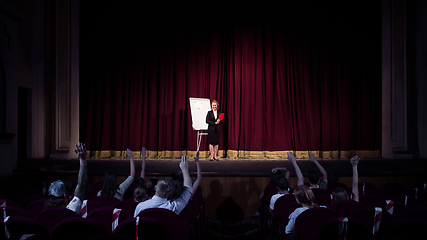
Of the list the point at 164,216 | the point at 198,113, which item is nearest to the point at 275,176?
the point at 164,216

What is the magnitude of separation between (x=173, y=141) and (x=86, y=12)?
14.6 feet

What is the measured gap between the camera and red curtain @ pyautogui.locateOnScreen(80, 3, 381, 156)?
26.2 feet

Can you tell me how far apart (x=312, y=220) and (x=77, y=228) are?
148cm

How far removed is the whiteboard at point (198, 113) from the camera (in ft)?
23.4

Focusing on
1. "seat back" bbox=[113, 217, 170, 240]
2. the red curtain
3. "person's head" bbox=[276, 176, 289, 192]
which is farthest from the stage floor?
"seat back" bbox=[113, 217, 170, 240]

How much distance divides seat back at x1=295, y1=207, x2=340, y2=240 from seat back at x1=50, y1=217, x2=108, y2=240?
1277mm

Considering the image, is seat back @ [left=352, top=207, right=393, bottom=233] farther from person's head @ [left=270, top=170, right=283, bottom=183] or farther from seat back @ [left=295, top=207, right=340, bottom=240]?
person's head @ [left=270, top=170, right=283, bottom=183]

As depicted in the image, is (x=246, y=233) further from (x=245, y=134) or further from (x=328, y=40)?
(x=328, y=40)

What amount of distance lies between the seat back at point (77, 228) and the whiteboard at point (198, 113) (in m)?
5.47

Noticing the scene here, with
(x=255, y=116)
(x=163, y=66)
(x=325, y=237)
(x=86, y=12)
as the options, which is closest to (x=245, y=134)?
(x=255, y=116)

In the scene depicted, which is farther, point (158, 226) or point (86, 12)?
point (86, 12)

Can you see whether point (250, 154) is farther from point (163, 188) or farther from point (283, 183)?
point (163, 188)

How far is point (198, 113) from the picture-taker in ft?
23.7

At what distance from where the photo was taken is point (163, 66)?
8219 millimetres
